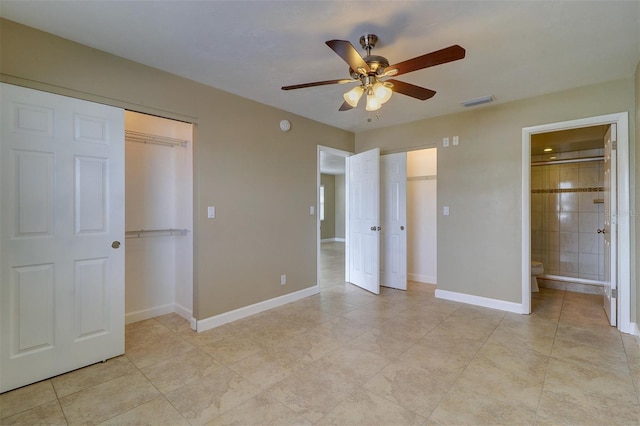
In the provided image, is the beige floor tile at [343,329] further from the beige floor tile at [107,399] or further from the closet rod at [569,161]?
the closet rod at [569,161]

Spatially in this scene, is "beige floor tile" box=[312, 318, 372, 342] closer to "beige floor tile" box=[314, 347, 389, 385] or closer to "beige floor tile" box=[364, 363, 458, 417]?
"beige floor tile" box=[314, 347, 389, 385]

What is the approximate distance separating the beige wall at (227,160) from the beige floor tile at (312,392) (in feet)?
4.50

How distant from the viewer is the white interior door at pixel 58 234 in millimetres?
2020

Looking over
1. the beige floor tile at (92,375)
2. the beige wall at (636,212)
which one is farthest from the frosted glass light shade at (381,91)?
the beige floor tile at (92,375)

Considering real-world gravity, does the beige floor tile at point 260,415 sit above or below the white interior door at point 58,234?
below

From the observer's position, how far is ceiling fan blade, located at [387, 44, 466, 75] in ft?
5.38

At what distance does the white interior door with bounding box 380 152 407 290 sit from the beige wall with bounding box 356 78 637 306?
0.52m

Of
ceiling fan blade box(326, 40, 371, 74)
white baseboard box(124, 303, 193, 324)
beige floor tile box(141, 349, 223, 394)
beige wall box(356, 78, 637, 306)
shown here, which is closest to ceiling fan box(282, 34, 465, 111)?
ceiling fan blade box(326, 40, 371, 74)

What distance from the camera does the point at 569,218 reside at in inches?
185

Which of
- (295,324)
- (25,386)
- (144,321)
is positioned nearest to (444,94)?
(295,324)

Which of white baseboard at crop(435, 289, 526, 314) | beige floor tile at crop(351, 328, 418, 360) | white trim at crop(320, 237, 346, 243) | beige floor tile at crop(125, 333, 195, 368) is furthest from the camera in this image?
white trim at crop(320, 237, 346, 243)

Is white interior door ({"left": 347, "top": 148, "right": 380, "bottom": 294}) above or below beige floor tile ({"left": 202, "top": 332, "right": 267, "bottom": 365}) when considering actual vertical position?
above

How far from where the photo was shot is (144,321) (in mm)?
3266

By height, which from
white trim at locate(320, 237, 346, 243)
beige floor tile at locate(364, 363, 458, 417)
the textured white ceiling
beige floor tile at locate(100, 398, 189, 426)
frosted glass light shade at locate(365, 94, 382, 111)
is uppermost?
the textured white ceiling
